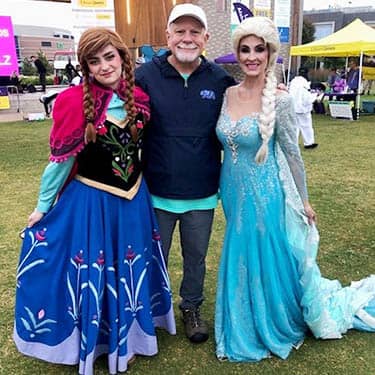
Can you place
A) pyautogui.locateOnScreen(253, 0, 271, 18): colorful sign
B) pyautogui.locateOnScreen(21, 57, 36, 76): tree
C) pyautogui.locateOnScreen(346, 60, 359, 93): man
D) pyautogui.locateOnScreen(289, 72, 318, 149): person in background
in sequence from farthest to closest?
pyautogui.locateOnScreen(21, 57, 36, 76): tree → pyautogui.locateOnScreen(253, 0, 271, 18): colorful sign → pyautogui.locateOnScreen(346, 60, 359, 93): man → pyautogui.locateOnScreen(289, 72, 318, 149): person in background

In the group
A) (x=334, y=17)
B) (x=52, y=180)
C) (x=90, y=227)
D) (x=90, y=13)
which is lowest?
(x=90, y=227)

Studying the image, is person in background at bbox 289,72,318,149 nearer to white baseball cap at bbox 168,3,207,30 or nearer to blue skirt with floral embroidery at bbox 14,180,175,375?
white baseball cap at bbox 168,3,207,30

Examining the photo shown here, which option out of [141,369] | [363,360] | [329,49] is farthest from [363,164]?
[329,49]

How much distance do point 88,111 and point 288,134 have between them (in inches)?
36.8

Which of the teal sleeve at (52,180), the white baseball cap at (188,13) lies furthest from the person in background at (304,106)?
the teal sleeve at (52,180)

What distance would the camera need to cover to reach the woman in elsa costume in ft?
7.19

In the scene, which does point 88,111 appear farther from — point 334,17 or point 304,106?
point 334,17

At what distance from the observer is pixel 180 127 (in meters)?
2.21

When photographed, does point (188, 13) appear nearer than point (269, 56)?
Yes

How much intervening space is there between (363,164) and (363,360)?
4976 millimetres

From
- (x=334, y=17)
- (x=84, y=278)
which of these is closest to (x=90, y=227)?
(x=84, y=278)

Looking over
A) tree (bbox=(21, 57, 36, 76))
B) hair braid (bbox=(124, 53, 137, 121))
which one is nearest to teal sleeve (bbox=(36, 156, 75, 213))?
hair braid (bbox=(124, 53, 137, 121))

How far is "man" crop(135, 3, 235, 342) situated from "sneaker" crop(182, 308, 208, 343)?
58 centimetres

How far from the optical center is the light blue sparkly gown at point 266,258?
2309mm
